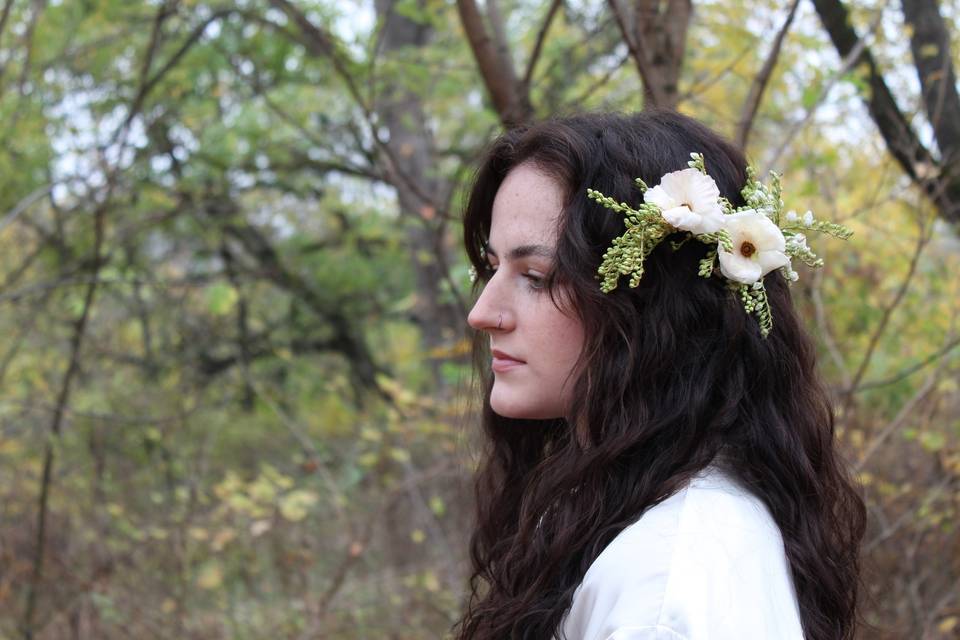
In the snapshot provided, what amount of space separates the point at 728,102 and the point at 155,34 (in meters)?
3.13

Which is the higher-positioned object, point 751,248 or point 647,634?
point 751,248

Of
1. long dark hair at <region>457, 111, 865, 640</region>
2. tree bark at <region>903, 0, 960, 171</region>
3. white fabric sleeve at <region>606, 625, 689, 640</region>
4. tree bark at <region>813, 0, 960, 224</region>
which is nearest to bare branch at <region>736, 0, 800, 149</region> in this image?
tree bark at <region>813, 0, 960, 224</region>

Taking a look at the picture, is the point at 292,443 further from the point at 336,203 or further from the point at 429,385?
the point at 336,203

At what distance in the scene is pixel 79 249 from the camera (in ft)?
22.4

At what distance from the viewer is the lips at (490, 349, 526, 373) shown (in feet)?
5.57

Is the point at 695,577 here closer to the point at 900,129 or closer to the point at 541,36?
the point at 541,36

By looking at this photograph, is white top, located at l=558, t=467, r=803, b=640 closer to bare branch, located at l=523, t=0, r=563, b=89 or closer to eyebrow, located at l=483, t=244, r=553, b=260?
eyebrow, located at l=483, t=244, r=553, b=260

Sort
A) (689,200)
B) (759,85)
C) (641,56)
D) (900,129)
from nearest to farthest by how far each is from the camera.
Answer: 1. (689,200)
2. (641,56)
3. (759,85)
4. (900,129)

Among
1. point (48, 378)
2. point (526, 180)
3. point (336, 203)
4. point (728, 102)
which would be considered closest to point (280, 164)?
point (336, 203)

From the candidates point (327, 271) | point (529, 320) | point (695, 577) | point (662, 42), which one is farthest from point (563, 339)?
point (327, 271)

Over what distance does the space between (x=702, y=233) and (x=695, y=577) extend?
21.4 inches

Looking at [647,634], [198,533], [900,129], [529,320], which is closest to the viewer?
[647,634]

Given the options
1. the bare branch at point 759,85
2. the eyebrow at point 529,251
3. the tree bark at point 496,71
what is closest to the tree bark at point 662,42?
the bare branch at point 759,85

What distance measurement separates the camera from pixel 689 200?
157 cm
